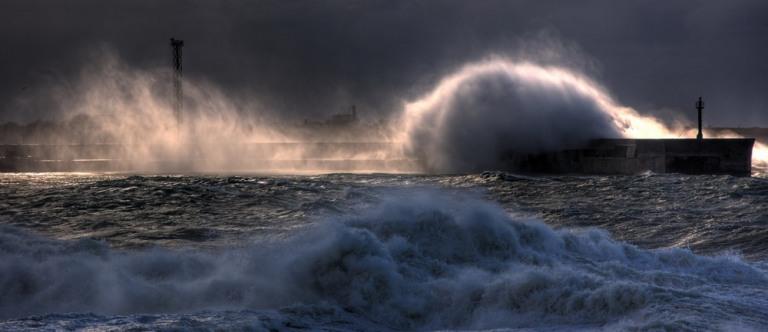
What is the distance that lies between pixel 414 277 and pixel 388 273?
286 millimetres

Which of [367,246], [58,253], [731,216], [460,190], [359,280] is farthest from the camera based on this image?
[460,190]

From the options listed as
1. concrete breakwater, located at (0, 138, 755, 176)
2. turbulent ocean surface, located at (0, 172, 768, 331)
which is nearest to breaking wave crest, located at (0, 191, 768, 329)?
turbulent ocean surface, located at (0, 172, 768, 331)

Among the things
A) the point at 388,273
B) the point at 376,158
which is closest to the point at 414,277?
the point at 388,273

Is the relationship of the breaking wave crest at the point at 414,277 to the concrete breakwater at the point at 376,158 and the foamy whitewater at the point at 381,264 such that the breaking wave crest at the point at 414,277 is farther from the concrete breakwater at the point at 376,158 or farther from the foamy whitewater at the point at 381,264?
the concrete breakwater at the point at 376,158

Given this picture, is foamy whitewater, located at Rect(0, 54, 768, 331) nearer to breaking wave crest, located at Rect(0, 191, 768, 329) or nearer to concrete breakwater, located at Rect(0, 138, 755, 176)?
breaking wave crest, located at Rect(0, 191, 768, 329)

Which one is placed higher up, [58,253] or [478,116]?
[478,116]

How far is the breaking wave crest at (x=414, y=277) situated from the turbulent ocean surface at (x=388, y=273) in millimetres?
17

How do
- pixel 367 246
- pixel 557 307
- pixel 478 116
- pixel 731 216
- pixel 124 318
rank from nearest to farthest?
pixel 124 318 < pixel 557 307 < pixel 367 246 < pixel 731 216 < pixel 478 116

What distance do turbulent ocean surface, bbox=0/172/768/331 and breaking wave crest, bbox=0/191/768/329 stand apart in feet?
0.06

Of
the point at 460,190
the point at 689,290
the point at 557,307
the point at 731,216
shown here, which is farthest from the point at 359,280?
the point at 460,190

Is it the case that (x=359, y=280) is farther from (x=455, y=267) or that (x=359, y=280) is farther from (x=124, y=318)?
(x=124, y=318)

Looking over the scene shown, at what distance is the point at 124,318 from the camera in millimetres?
5523

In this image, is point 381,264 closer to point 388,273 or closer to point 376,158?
point 388,273

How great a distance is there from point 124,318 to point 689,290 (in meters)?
4.63
